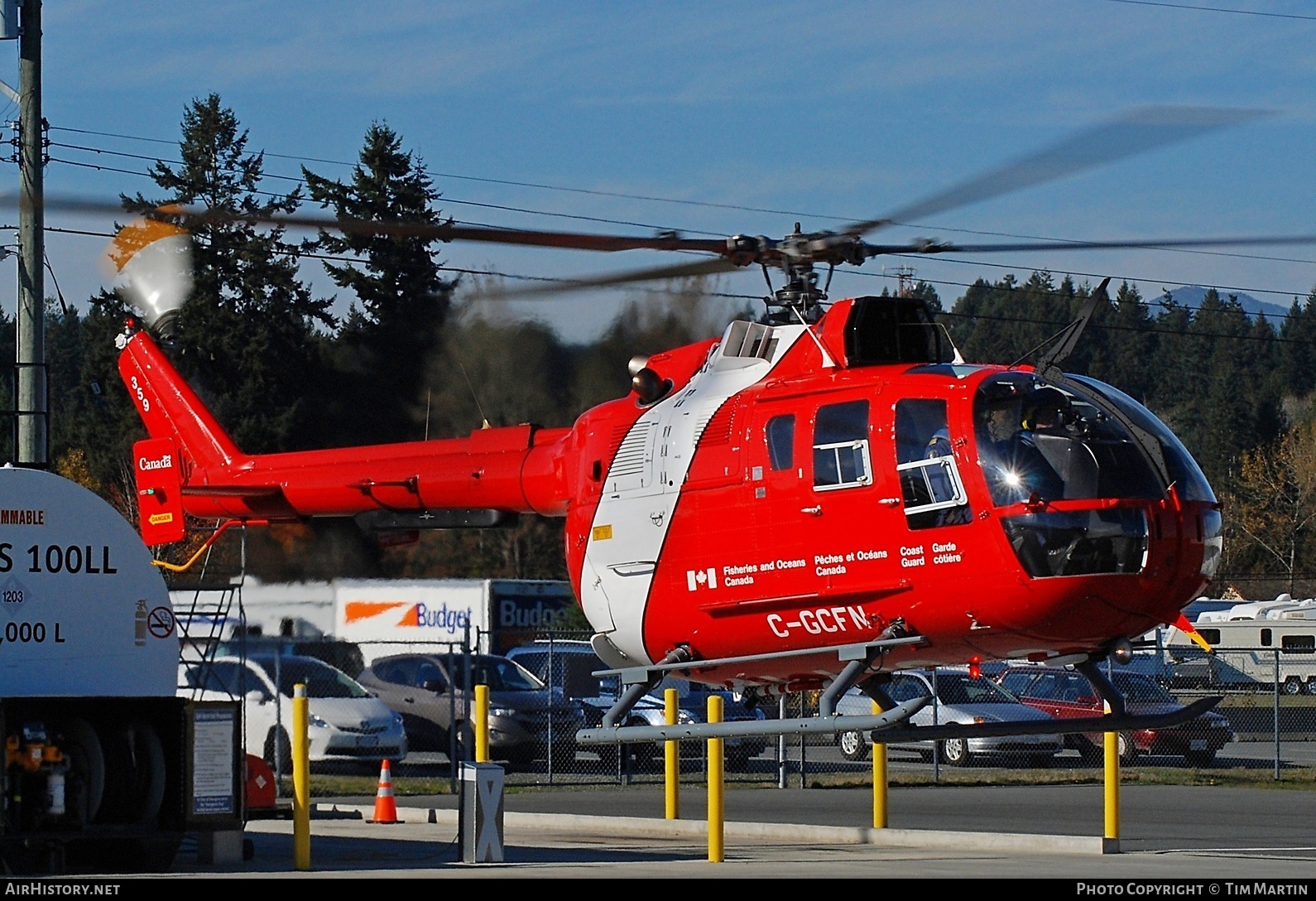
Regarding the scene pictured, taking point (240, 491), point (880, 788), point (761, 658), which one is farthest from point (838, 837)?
point (240, 491)

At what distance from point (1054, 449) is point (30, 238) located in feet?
48.5

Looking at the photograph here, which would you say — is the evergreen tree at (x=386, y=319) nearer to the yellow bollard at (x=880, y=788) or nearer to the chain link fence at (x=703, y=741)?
the chain link fence at (x=703, y=741)

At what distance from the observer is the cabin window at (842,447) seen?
12.8 m

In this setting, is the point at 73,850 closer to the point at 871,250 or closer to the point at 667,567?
the point at 667,567

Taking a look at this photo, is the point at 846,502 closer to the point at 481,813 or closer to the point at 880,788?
the point at 481,813

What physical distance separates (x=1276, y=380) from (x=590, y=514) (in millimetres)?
113163

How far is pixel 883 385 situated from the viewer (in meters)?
12.9

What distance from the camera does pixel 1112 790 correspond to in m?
16.2

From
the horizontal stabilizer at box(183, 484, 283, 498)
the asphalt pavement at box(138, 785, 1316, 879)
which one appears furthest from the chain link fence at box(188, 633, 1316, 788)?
the horizontal stabilizer at box(183, 484, 283, 498)

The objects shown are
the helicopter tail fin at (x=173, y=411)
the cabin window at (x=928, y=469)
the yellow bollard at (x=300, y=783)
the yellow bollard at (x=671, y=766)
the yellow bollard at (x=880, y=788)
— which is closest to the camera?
the cabin window at (x=928, y=469)

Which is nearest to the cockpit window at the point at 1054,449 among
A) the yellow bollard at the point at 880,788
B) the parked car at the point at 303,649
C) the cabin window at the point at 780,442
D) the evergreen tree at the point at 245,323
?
the cabin window at the point at 780,442

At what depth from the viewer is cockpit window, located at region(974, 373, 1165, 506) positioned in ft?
39.3

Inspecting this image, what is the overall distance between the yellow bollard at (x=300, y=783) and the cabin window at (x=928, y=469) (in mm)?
5304

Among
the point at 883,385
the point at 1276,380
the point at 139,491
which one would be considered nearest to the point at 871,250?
the point at 883,385
